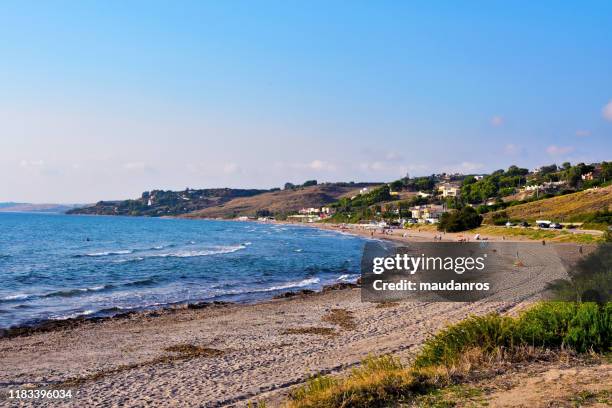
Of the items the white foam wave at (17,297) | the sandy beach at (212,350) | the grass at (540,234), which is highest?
the grass at (540,234)

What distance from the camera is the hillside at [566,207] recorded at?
68562 mm

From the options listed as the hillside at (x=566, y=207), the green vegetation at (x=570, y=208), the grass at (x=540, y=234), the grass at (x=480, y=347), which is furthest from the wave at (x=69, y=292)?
the hillside at (x=566, y=207)

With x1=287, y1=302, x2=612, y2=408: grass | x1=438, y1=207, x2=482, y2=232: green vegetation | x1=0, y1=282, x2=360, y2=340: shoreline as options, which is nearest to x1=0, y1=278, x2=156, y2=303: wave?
x1=0, y1=282, x2=360, y2=340: shoreline

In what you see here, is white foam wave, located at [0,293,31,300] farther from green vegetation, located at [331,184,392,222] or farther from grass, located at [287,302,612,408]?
green vegetation, located at [331,184,392,222]

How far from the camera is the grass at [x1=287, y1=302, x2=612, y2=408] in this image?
28.3 feet

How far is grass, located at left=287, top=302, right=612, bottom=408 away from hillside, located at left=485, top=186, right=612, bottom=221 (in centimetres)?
5802

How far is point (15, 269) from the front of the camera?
42.9 meters

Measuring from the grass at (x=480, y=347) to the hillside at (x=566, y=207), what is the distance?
58.0 metres

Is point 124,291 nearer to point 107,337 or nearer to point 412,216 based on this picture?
point 107,337

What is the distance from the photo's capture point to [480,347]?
1016 centimetres

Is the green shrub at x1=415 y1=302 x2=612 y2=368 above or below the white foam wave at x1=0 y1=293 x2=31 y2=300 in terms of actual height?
above

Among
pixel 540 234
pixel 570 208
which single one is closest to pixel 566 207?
pixel 570 208

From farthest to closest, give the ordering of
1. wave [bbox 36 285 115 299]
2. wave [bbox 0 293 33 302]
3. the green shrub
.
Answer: wave [bbox 36 285 115 299] < wave [bbox 0 293 33 302] < the green shrub

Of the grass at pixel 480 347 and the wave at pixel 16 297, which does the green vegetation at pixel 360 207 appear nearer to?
the wave at pixel 16 297
